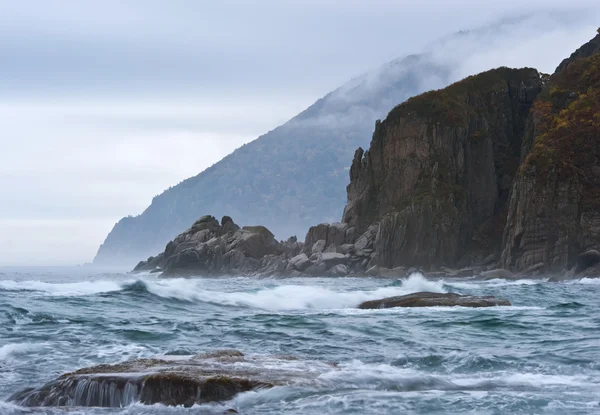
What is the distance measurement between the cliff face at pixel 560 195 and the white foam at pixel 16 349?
68.5 m

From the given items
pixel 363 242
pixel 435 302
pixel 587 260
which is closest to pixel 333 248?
pixel 363 242

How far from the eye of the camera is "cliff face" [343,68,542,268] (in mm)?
101250

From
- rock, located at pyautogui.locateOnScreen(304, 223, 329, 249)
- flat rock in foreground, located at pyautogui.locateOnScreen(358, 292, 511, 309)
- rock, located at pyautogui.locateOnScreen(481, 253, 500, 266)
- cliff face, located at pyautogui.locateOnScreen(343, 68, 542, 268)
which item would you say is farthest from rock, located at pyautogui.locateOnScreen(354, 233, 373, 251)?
flat rock in foreground, located at pyautogui.locateOnScreen(358, 292, 511, 309)

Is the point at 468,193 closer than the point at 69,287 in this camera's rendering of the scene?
No

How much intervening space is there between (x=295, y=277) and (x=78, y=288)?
179 ft

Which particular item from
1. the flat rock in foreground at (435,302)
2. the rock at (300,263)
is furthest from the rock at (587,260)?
the flat rock in foreground at (435,302)

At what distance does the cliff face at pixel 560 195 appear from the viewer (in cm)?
8206

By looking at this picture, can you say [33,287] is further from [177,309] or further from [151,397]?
[151,397]

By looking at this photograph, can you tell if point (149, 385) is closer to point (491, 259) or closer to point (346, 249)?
point (491, 259)

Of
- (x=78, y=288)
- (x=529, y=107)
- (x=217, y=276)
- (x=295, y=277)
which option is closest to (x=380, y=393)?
(x=78, y=288)

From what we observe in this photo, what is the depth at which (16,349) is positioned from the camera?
20.6m

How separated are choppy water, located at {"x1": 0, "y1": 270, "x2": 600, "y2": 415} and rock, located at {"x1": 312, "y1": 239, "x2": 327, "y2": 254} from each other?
69971mm

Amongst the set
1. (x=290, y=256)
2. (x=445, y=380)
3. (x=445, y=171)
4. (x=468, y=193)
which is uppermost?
(x=445, y=171)

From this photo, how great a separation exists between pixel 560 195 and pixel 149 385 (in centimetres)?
7778
